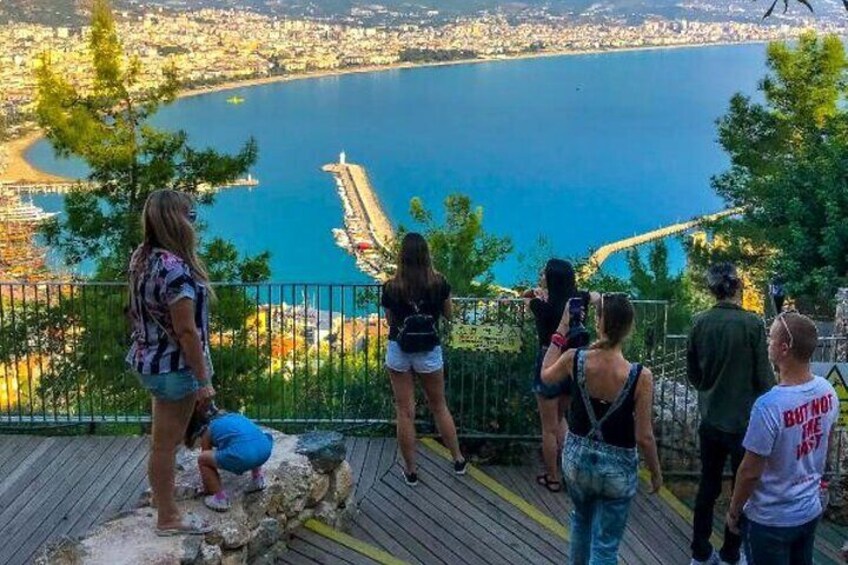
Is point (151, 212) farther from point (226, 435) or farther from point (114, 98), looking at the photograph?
point (114, 98)

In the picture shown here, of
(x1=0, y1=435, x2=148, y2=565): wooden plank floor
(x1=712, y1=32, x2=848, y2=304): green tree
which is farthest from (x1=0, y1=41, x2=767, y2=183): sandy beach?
(x1=0, y1=435, x2=148, y2=565): wooden plank floor

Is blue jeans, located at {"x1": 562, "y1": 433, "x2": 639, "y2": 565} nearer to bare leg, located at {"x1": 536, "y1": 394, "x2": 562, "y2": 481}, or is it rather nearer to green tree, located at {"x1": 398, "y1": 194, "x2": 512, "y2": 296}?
bare leg, located at {"x1": 536, "y1": 394, "x2": 562, "y2": 481}

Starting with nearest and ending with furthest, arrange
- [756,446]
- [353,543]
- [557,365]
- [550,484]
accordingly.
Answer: [756,446], [557,365], [353,543], [550,484]

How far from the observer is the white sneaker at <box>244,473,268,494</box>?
4.70 metres

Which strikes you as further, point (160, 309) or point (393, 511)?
point (393, 511)

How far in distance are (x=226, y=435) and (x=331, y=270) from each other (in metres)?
65.7

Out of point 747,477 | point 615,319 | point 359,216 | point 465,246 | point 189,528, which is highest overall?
point 615,319

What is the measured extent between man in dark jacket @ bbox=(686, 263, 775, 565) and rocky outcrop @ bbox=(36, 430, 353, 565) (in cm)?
205

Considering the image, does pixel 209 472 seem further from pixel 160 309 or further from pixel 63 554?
pixel 160 309

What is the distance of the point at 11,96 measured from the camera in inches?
3433

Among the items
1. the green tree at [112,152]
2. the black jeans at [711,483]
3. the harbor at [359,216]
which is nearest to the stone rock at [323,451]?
the black jeans at [711,483]

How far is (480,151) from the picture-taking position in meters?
103

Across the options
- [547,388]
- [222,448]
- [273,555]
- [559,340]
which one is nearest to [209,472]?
[222,448]

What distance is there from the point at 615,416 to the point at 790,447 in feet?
2.20
